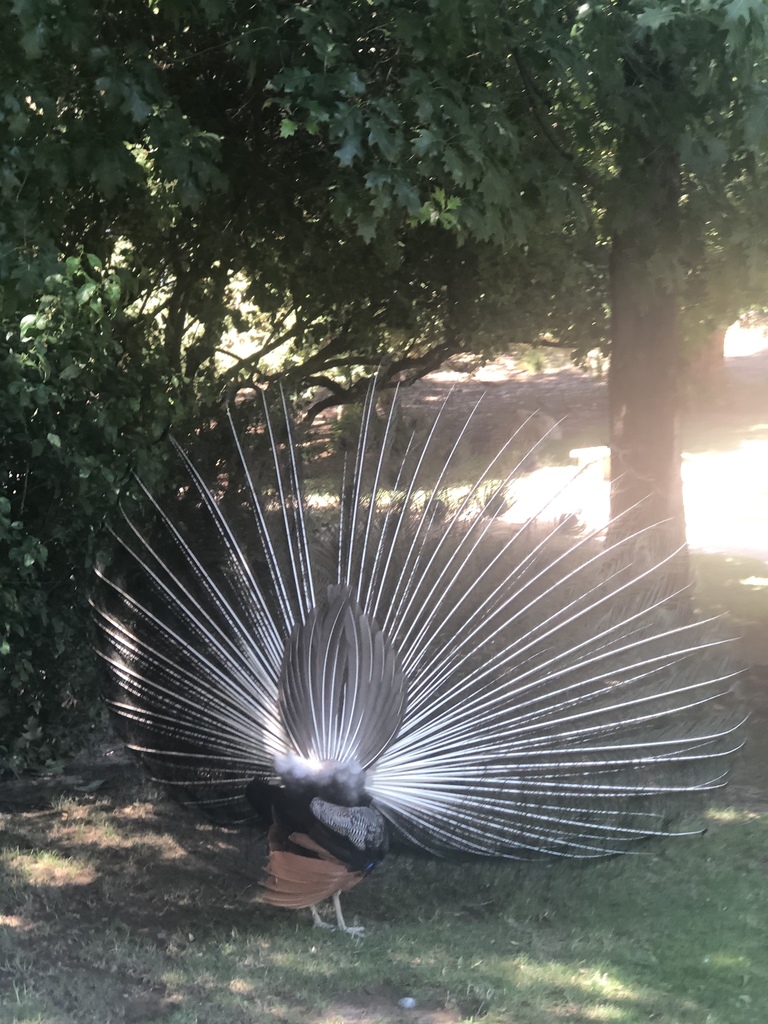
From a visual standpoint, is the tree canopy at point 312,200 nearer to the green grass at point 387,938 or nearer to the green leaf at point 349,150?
the green leaf at point 349,150

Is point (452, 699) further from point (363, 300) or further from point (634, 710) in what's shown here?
point (363, 300)

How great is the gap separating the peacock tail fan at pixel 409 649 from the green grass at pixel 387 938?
408 mm

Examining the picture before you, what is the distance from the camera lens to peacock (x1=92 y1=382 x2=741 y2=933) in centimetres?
408

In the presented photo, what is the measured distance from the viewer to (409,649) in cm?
459

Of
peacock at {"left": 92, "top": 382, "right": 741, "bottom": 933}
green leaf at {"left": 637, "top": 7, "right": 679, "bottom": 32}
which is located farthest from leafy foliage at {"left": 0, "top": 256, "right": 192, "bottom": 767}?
green leaf at {"left": 637, "top": 7, "right": 679, "bottom": 32}

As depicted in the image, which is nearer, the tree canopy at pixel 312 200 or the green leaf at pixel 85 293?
the tree canopy at pixel 312 200

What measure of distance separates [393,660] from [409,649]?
36cm

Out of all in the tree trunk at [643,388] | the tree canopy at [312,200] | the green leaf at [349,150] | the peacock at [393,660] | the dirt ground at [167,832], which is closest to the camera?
the green leaf at [349,150]

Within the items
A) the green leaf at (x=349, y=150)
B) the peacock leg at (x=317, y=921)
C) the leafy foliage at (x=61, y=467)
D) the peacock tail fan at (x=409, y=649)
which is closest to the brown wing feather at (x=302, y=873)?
the peacock tail fan at (x=409, y=649)

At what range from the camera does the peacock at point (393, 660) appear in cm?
408

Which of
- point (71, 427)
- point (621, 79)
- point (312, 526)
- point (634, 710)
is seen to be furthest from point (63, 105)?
point (634, 710)

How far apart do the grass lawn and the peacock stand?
0.32 m

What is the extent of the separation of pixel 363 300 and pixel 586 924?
4.17 metres

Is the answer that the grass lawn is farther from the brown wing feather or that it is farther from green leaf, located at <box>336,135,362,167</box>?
green leaf, located at <box>336,135,362,167</box>
